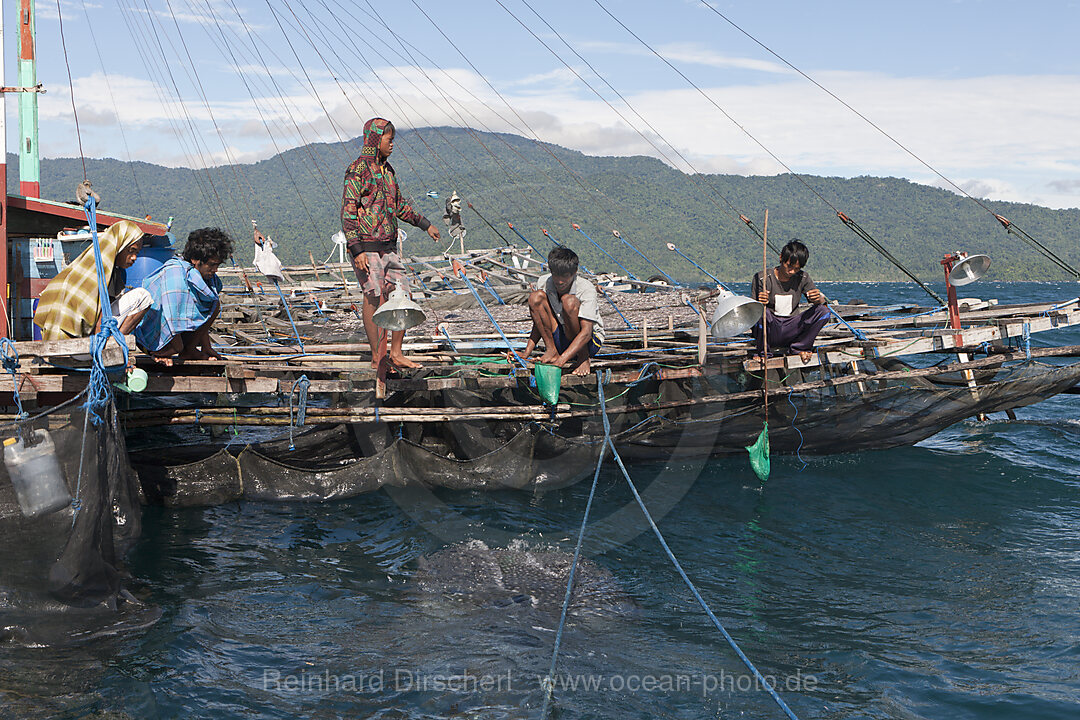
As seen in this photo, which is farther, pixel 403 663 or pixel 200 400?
pixel 200 400

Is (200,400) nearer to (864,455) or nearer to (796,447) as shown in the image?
(796,447)

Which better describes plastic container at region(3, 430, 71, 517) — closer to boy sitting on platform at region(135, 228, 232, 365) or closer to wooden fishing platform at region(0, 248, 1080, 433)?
wooden fishing platform at region(0, 248, 1080, 433)

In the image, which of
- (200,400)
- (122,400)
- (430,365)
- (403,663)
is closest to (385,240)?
(430,365)

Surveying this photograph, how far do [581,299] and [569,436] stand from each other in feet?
5.34

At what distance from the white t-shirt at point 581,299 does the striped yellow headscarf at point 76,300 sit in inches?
153

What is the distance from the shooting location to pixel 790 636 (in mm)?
5898

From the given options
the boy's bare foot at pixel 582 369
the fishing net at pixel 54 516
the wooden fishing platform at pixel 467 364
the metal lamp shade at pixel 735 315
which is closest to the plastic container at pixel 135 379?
the wooden fishing platform at pixel 467 364

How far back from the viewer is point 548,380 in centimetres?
782

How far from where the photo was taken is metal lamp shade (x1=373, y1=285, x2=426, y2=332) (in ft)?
22.2

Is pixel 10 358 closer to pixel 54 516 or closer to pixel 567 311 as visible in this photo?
pixel 54 516

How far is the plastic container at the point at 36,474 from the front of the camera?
5254 mm

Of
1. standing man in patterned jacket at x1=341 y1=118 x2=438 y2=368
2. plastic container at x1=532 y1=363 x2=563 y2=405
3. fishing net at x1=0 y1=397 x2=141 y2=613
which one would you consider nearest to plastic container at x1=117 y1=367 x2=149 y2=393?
fishing net at x1=0 y1=397 x2=141 y2=613

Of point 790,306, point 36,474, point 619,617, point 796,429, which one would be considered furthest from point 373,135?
point 796,429

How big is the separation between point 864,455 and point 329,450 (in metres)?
6.59
